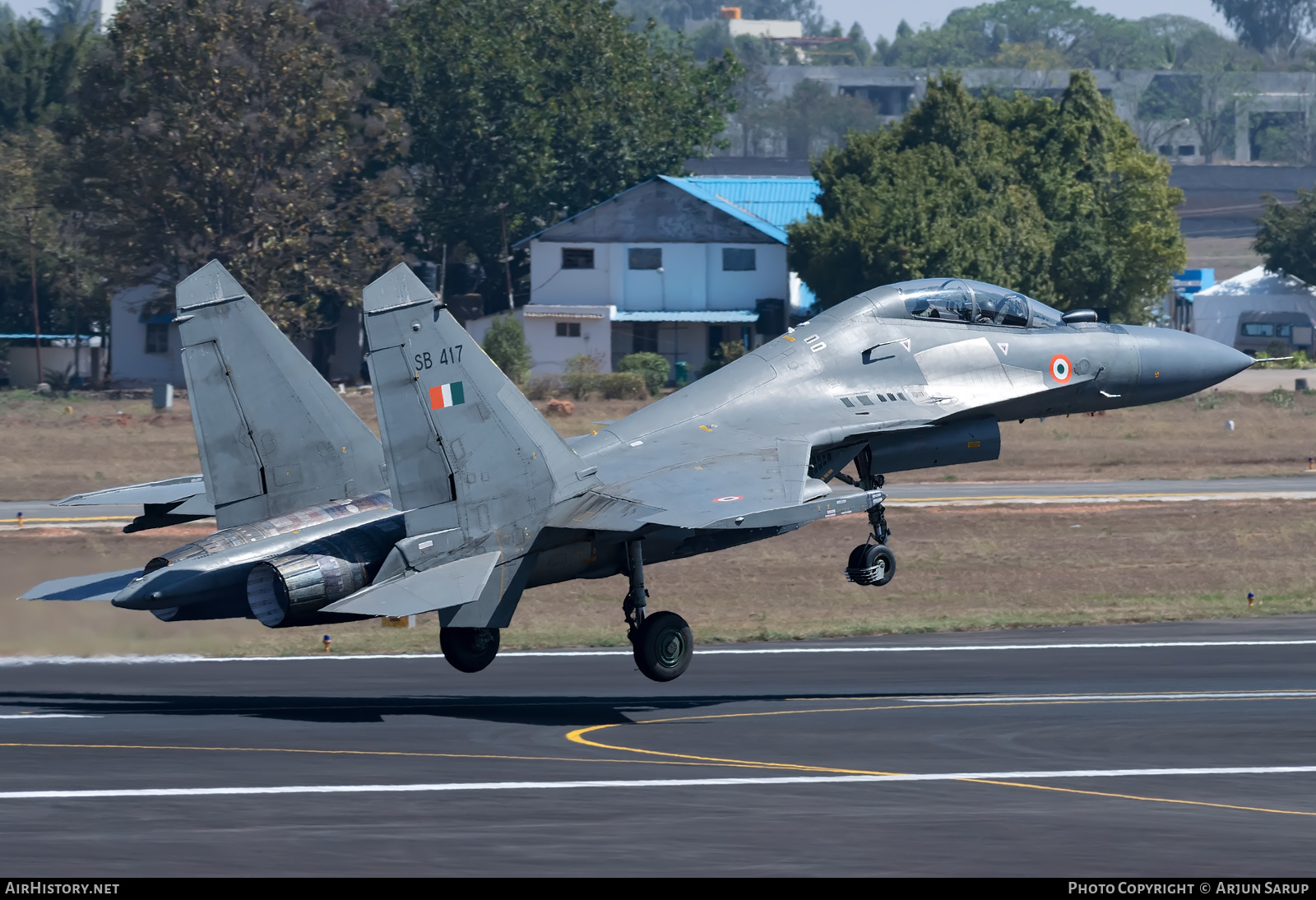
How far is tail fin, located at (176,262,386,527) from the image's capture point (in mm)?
23125

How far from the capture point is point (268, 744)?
2009 centimetres

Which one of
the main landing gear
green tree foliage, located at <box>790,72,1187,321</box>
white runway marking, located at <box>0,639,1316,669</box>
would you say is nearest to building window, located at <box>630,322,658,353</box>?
green tree foliage, located at <box>790,72,1187,321</box>

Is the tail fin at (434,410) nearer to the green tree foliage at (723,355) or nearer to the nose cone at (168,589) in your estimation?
the nose cone at (168,589)

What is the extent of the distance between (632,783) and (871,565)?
22.0 ft

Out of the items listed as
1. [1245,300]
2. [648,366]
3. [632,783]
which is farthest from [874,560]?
[1245,300]

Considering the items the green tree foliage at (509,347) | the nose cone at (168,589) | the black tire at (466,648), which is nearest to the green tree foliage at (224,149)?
the green tree foliage at (509,347)

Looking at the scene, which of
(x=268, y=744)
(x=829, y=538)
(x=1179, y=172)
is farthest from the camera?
(x=1179, y=172)

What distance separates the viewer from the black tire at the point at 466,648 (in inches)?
941

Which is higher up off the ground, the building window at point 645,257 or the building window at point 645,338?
the building window at point 645,257

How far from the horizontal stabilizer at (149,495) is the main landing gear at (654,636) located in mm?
6244

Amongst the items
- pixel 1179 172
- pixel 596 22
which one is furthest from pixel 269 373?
pixel 1179 172

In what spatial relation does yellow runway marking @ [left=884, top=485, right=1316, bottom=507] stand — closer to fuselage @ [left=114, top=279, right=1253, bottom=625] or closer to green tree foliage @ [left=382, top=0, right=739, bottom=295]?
fuselage @ [left=114, top=279, right=1253, bottom=625]

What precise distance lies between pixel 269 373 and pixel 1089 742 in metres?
11.8

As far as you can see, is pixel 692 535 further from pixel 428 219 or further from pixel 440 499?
pixel 428 219
